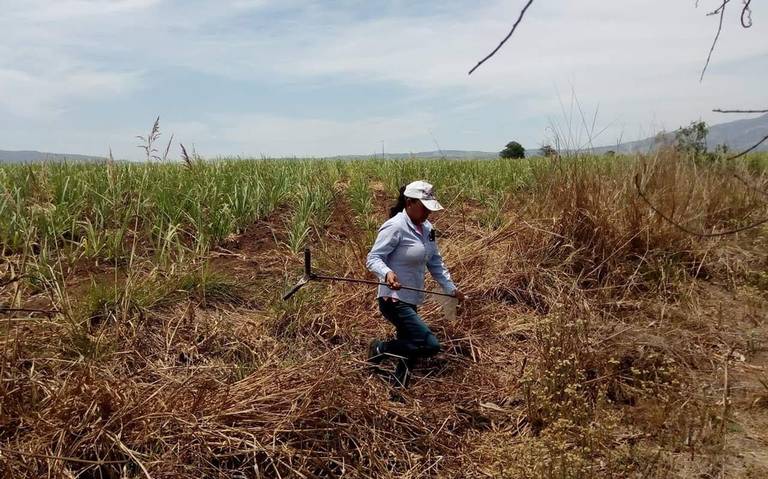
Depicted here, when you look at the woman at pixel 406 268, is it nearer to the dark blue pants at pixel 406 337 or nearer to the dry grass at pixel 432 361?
the dark blue pants at pixel 406 337

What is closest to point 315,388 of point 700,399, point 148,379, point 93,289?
point 148,379

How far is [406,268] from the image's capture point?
3.97m

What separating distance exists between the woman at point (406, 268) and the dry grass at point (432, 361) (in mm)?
222

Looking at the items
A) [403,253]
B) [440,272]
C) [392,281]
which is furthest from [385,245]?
[440,272]

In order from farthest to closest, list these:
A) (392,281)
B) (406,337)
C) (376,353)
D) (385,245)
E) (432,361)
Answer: (432,361) < (376,353) < (406,337) < (385,245) < (392,281)

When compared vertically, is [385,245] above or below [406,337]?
above

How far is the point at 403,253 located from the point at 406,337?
0.54 metres

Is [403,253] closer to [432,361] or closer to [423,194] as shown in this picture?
[423,194]

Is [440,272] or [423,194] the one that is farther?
[440,272]

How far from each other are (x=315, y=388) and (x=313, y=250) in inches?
98.8

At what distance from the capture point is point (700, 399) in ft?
12.4

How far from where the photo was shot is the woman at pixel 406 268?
388 cm

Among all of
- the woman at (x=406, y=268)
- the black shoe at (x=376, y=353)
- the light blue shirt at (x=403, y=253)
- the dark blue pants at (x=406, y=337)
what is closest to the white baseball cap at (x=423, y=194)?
the woman at (x=406, y=268)

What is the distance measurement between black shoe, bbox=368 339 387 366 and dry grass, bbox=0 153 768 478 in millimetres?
151
